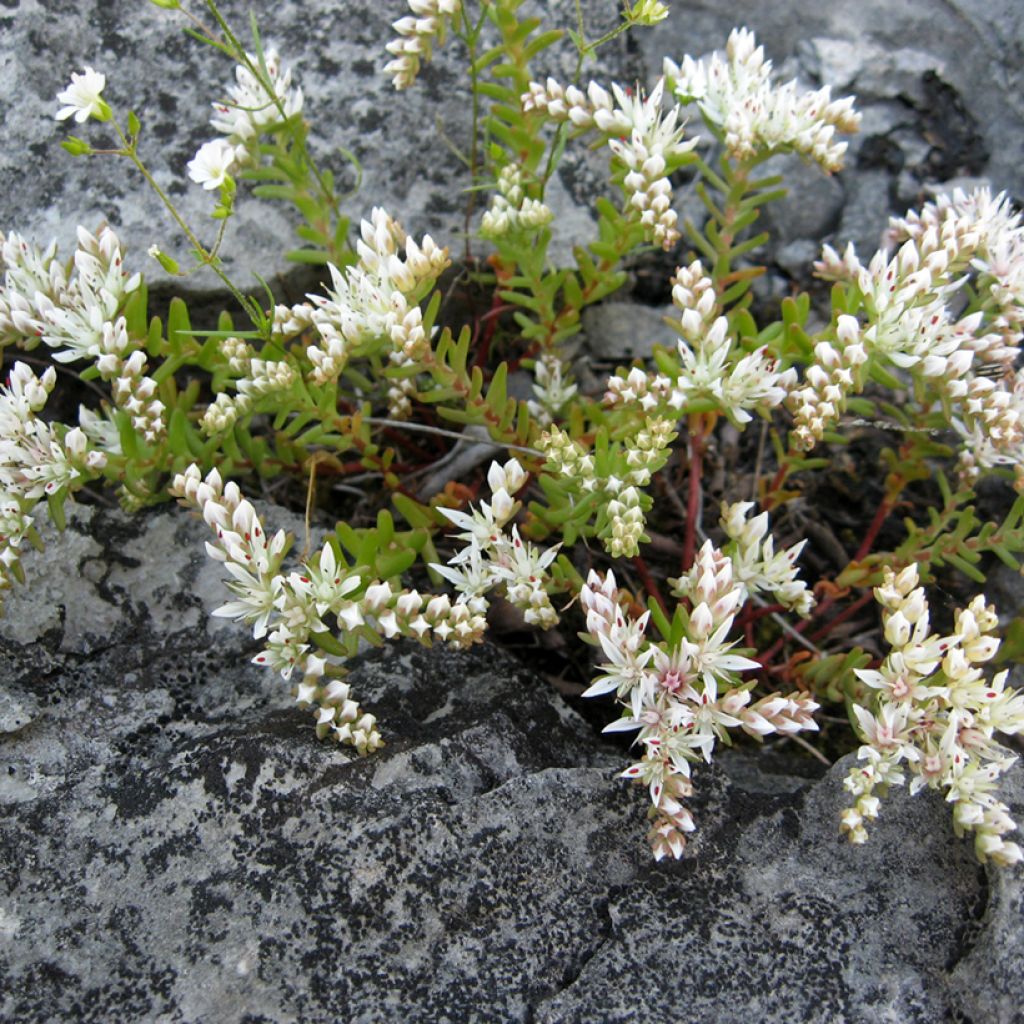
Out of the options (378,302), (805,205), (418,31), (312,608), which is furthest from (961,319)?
(312,608)

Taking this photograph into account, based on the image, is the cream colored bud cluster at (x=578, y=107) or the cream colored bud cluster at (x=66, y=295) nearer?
the cream colored bud cluster at (x=66, y=295)

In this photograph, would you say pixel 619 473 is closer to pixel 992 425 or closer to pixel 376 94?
pixel 992 425

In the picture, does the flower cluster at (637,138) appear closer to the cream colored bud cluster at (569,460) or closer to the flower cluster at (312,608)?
the cream colored bud cluster at (569,460)

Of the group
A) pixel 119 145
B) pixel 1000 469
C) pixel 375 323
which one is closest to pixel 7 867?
pixel 375 323

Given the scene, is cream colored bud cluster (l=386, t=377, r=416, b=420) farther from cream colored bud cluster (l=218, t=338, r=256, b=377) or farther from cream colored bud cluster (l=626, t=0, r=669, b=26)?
cream colored bud cluster (l=626, t=0, r=669, b=26)

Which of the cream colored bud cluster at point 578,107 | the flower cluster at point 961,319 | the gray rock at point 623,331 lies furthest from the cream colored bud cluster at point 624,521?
the gray rock at point 623,331

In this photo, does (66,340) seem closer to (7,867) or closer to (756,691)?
(7,867)

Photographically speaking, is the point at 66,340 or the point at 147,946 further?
the point at 66,340

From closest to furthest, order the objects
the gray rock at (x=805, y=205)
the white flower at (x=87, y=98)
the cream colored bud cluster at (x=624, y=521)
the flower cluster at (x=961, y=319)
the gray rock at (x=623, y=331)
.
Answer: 1. the cream colored bud cluster at (x=624, y=521)
2. the white flower at (x=87, y=98)
3. the flower cluster at (x=961, y=319)
4. the gray rock at (x=623, y=331)
5. the gray rock at (x=805, y=205)
